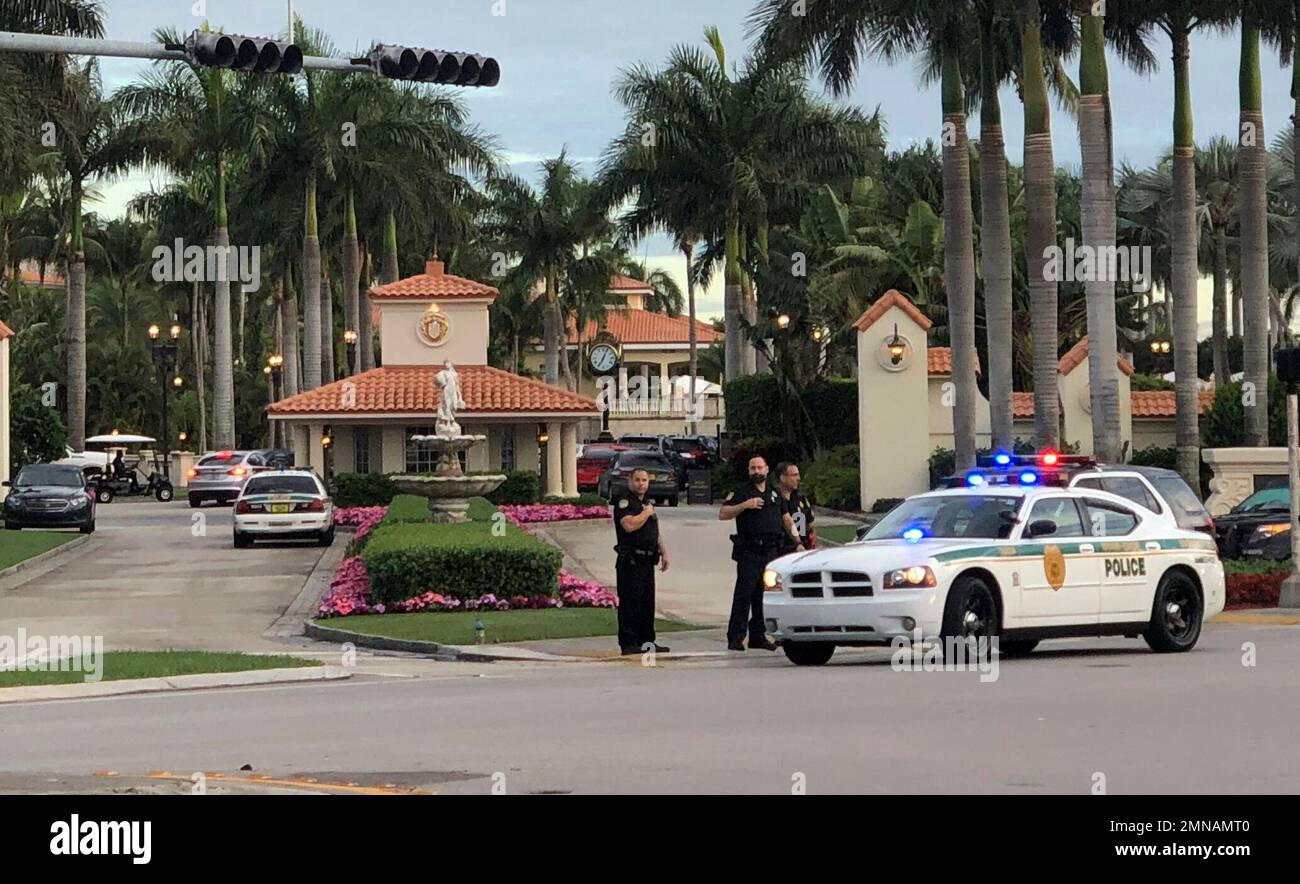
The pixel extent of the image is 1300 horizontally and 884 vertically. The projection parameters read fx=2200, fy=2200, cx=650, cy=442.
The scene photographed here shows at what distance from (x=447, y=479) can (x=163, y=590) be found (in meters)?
8.62

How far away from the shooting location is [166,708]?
16641 mm

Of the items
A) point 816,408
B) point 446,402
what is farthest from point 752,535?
point 816,408

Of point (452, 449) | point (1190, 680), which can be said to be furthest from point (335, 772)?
point (452, 449)

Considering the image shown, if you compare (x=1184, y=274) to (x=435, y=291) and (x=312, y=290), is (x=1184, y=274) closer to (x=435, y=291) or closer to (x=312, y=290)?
(x=435, y=291)

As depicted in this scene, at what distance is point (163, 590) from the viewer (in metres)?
32.3

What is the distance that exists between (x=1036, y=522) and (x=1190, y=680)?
107 inches

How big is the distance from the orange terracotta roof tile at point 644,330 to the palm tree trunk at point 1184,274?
73.5 metres

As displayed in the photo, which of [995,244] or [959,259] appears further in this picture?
[959,259]

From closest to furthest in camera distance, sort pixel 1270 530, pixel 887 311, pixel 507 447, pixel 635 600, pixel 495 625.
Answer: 1. pixel 635 600
2. pixel 495 625
3. pixel 1270 530
4. pixel 887 311
5. pixel 507 447

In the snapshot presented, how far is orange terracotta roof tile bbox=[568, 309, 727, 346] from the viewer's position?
120 m

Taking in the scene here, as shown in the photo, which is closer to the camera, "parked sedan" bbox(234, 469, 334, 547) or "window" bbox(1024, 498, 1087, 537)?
"window" bbox(1024, 498, 1087, 537)

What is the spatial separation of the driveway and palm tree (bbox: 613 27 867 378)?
22.9 m

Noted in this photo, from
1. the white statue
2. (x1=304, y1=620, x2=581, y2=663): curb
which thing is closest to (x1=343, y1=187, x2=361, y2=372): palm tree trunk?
the white statue

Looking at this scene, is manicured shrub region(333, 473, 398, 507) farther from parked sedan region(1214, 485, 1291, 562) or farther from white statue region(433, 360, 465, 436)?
parked sedan region(1214, 485, 1291, 562)
